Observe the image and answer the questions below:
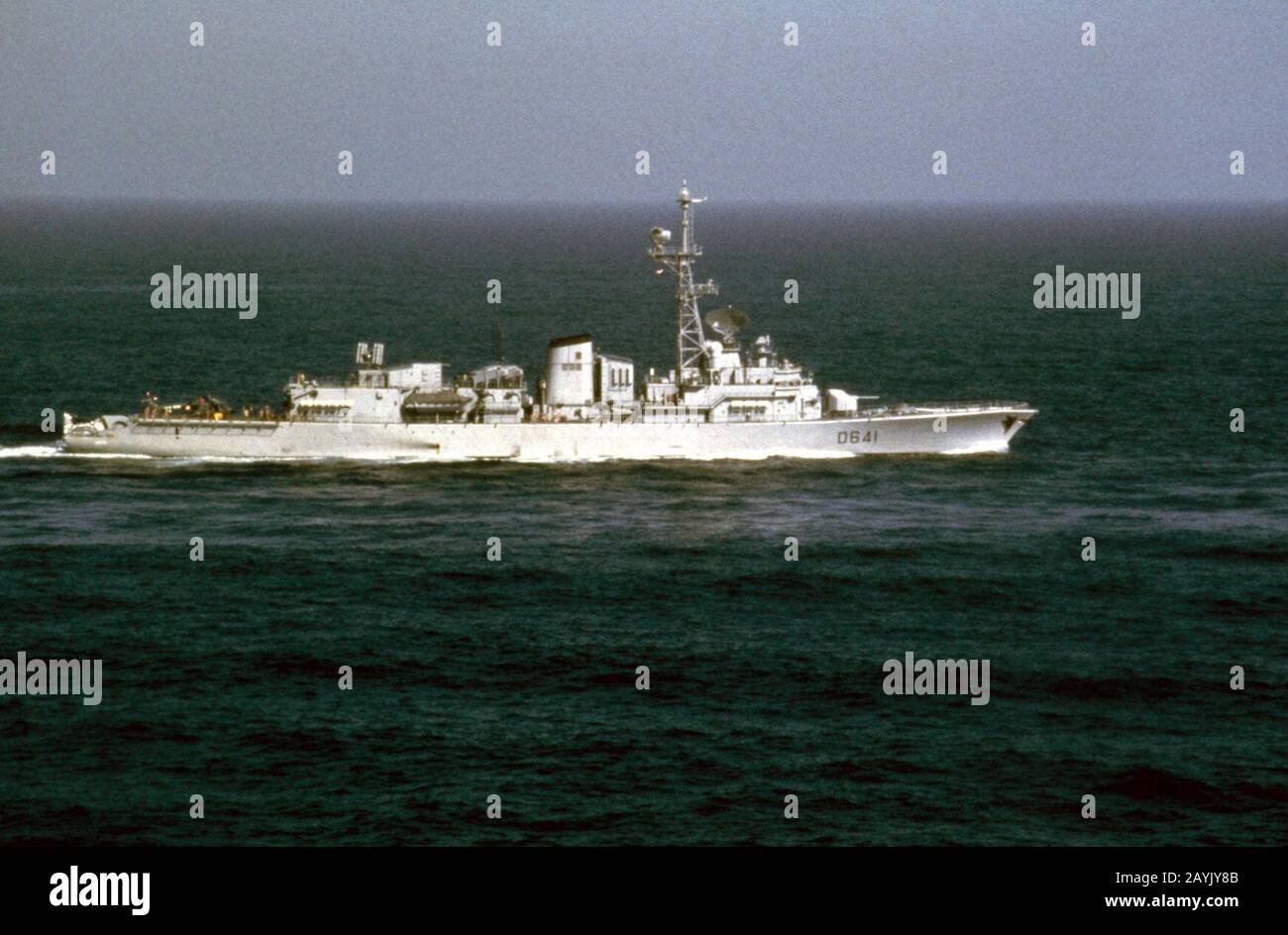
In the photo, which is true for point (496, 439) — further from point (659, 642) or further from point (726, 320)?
point (659, 642)

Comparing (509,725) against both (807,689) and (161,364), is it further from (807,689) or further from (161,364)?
(161,364)

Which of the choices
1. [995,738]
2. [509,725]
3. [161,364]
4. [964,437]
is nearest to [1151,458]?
[964,437]

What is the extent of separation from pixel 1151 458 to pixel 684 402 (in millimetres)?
26564

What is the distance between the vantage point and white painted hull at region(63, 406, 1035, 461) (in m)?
104

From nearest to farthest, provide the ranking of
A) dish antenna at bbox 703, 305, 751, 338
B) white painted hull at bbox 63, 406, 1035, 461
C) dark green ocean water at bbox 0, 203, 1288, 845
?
dark green ocean water at bbox 0, 203, 1288, 845, white painted hull at bbox 63, 406, 1035, 461, dish antenna at bbox 703, 305, 751, 338

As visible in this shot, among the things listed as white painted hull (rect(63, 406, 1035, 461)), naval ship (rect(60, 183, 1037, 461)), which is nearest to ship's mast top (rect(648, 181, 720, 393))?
naval ship (rect(60, 183, 1037, 461))

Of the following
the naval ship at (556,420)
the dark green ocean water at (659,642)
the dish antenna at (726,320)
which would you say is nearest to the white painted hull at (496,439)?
the naval ship at (556,420)

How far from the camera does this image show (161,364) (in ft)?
488

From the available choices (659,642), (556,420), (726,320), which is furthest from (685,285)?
(659,642)

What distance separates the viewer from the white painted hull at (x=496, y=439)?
103875 mm

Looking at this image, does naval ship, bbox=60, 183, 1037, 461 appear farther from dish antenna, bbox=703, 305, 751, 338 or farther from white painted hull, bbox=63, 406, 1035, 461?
dish antenna, bbox=703, 305, 751, 338

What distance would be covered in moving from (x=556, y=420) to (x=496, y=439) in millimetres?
3402

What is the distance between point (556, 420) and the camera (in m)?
104

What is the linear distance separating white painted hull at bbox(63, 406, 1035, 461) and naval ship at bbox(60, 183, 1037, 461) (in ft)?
0.18
